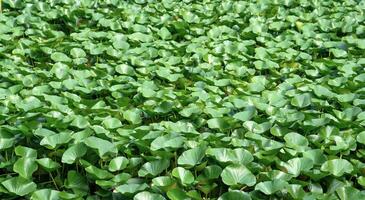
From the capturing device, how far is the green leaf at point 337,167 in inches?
86.7

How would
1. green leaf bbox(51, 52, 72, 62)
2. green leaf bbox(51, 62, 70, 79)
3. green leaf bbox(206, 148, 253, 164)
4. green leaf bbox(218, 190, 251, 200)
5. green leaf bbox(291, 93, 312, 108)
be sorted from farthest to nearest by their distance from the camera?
green leaf bbox(51, 52, 72, 62) → green leaf bbox(51, 62, 70, 79) → green leaf bbox(291, 93, 312, 108) → green leaf bbox(206, 148, 253, 164) → green leaf bbox(218, 190, 251, 200)

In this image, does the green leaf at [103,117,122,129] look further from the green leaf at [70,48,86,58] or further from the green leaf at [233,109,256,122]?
the green leaf at [70,48,86,58]

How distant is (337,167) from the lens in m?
2.22

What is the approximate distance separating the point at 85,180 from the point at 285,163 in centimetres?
72

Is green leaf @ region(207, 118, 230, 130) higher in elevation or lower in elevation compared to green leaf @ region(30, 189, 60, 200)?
lower

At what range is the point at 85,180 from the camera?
224 cm

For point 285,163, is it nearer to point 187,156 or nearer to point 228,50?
point 187,156

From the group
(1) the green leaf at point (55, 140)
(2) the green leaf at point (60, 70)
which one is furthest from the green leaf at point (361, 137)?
(2) the green leaf at point (60, 70)

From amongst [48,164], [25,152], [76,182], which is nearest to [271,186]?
[76,182]

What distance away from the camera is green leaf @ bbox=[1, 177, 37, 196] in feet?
6.97

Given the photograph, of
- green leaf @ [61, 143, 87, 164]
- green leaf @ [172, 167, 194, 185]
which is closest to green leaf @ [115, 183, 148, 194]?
green leaf @ [172, 167, 194, 185]

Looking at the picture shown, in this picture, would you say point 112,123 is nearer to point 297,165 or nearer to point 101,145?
point 101,145

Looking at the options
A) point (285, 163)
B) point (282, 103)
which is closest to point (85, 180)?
point (285, 163)

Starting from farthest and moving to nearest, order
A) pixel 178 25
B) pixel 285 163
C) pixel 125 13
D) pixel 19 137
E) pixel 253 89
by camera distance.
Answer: pixel 125 13
pixel 178 25
pixel 253 89
pixel 19 137
pixel 285 163
